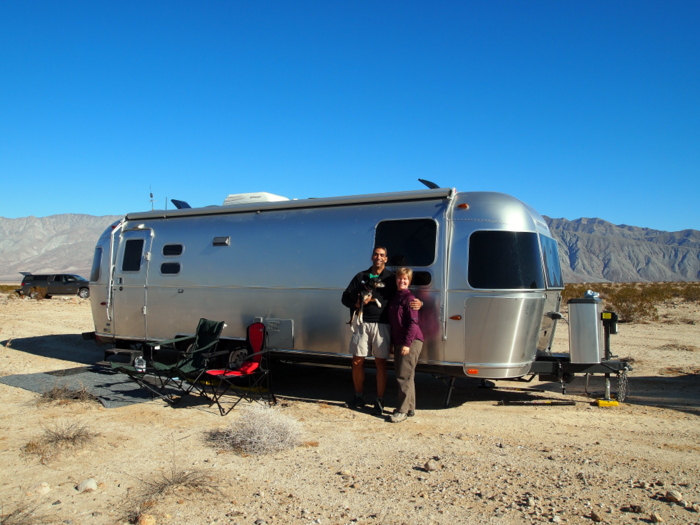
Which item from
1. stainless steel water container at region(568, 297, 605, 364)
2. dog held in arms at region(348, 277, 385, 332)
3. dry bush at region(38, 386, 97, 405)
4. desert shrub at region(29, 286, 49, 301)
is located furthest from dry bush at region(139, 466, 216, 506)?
desert shrub at region(29, 286, 49, 301)

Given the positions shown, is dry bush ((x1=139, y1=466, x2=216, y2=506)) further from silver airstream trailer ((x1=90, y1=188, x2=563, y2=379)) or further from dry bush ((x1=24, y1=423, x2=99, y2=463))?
silver airstream trailer ((x1=90, y1=188, x2=563, y2=379))

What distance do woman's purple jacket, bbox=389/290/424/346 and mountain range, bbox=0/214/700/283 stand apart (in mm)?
130138

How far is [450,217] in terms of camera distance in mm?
6621

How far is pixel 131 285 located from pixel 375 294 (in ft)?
15.2

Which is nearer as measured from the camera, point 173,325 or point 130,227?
point 173,325

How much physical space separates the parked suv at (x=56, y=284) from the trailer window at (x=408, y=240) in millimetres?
28301

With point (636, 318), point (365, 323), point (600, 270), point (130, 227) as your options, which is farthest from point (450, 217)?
point (600, 270)

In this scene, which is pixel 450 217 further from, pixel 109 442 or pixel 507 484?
pixel 109 442

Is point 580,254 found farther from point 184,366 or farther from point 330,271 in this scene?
point 184,366

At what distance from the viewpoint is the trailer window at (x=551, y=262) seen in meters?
6.96

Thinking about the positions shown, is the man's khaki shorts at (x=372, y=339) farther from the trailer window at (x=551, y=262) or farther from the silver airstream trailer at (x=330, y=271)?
the trailer window at (x=551, y=262)

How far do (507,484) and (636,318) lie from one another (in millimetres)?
15926

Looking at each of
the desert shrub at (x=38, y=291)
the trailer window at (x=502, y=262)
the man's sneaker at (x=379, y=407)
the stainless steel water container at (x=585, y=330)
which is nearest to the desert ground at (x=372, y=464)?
the man's sneaker at (x=379, y=407)

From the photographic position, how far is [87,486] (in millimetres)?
4121
